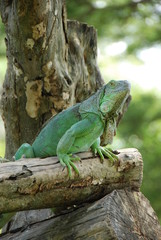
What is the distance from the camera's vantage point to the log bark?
11.0ft

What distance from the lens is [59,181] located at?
3508 mm

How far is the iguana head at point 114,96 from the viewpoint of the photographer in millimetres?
3834

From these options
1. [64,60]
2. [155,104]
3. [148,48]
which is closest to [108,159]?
[64,60]

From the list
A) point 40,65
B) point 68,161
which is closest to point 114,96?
point 68,161

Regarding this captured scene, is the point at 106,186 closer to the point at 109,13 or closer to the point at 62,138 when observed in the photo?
the point at 62,138

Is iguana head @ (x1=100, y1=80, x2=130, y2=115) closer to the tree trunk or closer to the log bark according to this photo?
the log bark

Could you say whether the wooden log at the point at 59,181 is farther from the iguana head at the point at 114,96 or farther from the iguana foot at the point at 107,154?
the iguana head at the point at 114,96

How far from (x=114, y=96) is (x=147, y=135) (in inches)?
143

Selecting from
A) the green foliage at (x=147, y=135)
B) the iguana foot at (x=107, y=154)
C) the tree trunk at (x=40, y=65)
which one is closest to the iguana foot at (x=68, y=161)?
the iguana foot at (x=107, y=154)

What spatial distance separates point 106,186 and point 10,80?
145 cm

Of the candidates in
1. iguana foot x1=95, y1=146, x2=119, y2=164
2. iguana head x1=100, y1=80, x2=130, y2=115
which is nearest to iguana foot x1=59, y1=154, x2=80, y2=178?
iguana foot x1=95, y1=146, x2=119, y2=164

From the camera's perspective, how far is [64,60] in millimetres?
4695

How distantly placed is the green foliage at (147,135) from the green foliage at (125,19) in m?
0.93

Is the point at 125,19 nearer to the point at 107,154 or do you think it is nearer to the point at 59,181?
the point at 107,154
